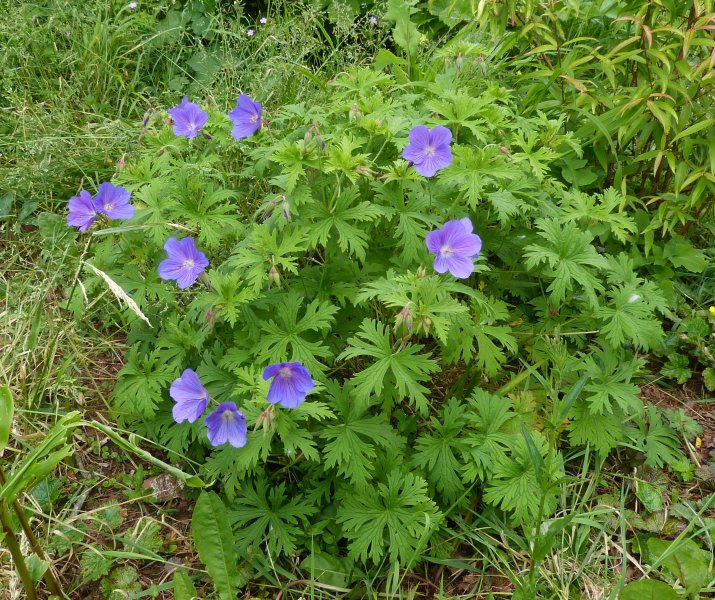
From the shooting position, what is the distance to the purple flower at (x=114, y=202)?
192 centimetres

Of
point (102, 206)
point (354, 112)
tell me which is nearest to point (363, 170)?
point (354, 112)

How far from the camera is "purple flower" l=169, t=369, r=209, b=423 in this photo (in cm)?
167

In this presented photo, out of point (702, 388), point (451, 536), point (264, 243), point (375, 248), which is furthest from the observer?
point (702, 388)

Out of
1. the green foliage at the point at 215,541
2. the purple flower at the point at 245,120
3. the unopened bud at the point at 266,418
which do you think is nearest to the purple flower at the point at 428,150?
the purple flower at the point at 245,120

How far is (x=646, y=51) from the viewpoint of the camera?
2.29 meters

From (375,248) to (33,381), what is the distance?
1.24 metres

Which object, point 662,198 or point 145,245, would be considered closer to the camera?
point 145,245

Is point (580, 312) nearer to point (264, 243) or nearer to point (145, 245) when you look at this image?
point (264, 243)

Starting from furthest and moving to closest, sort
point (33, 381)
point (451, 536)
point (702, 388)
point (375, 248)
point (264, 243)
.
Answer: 1. point (702, 388)
2. point (33, 381)
3. point (375, 248)
4. point (451, 536)
5. point (264, 243)

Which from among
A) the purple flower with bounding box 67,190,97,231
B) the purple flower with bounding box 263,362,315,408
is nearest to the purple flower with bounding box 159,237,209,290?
the purple flower with bounding box 67,190,97,231

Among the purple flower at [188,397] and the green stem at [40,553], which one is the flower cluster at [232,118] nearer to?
the purple flower at [188,397]

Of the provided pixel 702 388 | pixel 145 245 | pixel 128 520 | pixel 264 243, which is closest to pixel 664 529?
pixel 702 388

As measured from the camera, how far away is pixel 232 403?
1596 millimetres

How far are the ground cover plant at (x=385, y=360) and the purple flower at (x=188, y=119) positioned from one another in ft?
0.04
